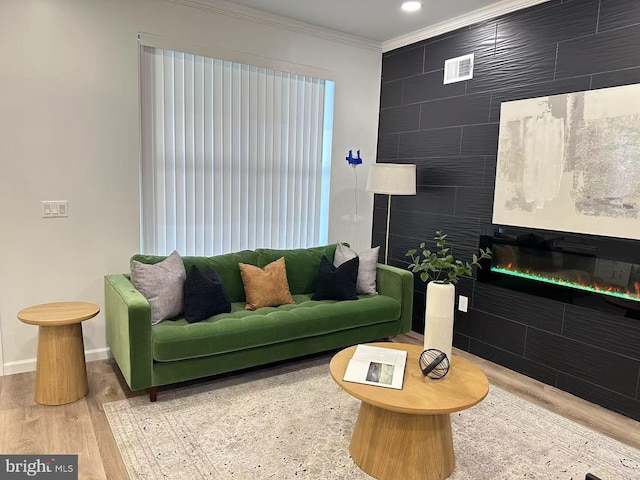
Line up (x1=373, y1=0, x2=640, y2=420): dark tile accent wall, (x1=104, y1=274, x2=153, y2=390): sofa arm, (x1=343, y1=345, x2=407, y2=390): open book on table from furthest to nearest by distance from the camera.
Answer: (x1=373, y1=0, x2=640, y2=420): dark tile accent wall
(x1=104, y1=274, x2=153, y2=390): sofa arm
(x1=343, y1=345, x2=407, y2=390): open book on table

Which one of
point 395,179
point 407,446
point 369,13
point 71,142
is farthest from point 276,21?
point 407,446

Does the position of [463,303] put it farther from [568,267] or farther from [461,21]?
[461,21]

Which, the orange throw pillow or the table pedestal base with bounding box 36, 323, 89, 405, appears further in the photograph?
the orange throw pillow

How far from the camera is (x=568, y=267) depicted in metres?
3.01

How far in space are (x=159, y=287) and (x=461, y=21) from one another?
3.19 metres

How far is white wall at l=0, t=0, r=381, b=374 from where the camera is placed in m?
2.92

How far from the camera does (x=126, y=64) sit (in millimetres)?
3221

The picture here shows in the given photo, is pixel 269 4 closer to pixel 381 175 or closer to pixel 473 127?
pixel 381 175

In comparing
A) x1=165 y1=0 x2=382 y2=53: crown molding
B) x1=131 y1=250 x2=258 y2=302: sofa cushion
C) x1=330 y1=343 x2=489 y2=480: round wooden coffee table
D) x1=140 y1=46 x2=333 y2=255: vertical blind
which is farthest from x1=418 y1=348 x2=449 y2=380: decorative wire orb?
x1=165 y1=0 x2=382 y2=53: crown molding

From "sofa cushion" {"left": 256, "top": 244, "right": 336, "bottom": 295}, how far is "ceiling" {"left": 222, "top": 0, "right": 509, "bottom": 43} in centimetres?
199

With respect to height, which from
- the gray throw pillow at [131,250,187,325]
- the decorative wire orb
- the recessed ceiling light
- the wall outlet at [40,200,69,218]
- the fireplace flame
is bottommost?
the decorative wire orb

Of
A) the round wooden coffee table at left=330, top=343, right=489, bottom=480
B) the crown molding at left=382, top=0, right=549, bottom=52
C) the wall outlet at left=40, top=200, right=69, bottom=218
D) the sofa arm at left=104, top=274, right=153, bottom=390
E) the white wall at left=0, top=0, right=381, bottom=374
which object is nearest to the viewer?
the round wooden coffee table at left=330, top=343, right=489, bottom=480

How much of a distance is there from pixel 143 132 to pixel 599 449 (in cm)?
364

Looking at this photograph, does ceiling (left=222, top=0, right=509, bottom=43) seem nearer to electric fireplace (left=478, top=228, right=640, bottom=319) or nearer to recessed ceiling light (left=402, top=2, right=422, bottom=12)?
recessed ceiling light (left=402, top=2, right=422, bottom=12)
